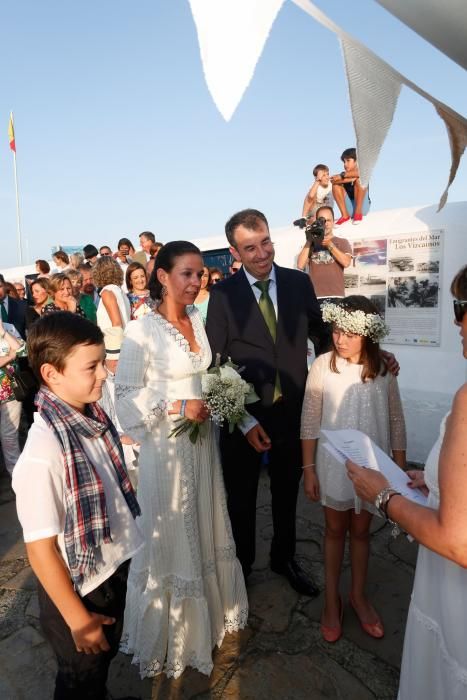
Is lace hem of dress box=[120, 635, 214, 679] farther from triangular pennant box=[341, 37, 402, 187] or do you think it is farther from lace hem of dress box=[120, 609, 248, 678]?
triangular pennant box=[341, 37, 402, 187]

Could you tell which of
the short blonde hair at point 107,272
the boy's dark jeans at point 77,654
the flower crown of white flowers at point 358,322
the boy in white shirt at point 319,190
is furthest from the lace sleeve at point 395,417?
the boy in white shirt at point 319,190

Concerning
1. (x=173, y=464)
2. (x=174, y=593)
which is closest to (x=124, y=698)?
(x=174, y=593)

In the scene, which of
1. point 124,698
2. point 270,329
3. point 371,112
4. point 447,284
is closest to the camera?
point 371,112

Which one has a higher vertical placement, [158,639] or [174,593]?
[174,593]

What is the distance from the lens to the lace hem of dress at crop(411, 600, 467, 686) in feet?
4.41

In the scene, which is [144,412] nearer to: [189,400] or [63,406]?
[189,400]

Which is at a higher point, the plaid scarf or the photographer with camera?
the photographer with camera

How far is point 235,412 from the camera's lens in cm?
222

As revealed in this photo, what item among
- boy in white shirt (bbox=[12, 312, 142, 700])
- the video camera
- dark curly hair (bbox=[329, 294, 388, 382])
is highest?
the video camera

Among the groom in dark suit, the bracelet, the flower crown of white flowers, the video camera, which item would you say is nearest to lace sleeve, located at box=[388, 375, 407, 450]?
the flower crown of white flowers

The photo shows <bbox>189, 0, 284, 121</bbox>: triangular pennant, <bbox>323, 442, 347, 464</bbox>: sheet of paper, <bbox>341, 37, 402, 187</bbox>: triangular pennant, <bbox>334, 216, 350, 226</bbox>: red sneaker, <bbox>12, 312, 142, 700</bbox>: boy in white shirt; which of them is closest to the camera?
<bbox>189, 0, 284, 121</bbox>: triangular pennant

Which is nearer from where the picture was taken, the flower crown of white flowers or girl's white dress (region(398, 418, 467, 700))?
girl's white dress (region(398, 418, 467, 700))

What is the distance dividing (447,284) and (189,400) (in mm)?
3751

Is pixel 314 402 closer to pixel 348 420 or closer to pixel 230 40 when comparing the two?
pixel 348 420
